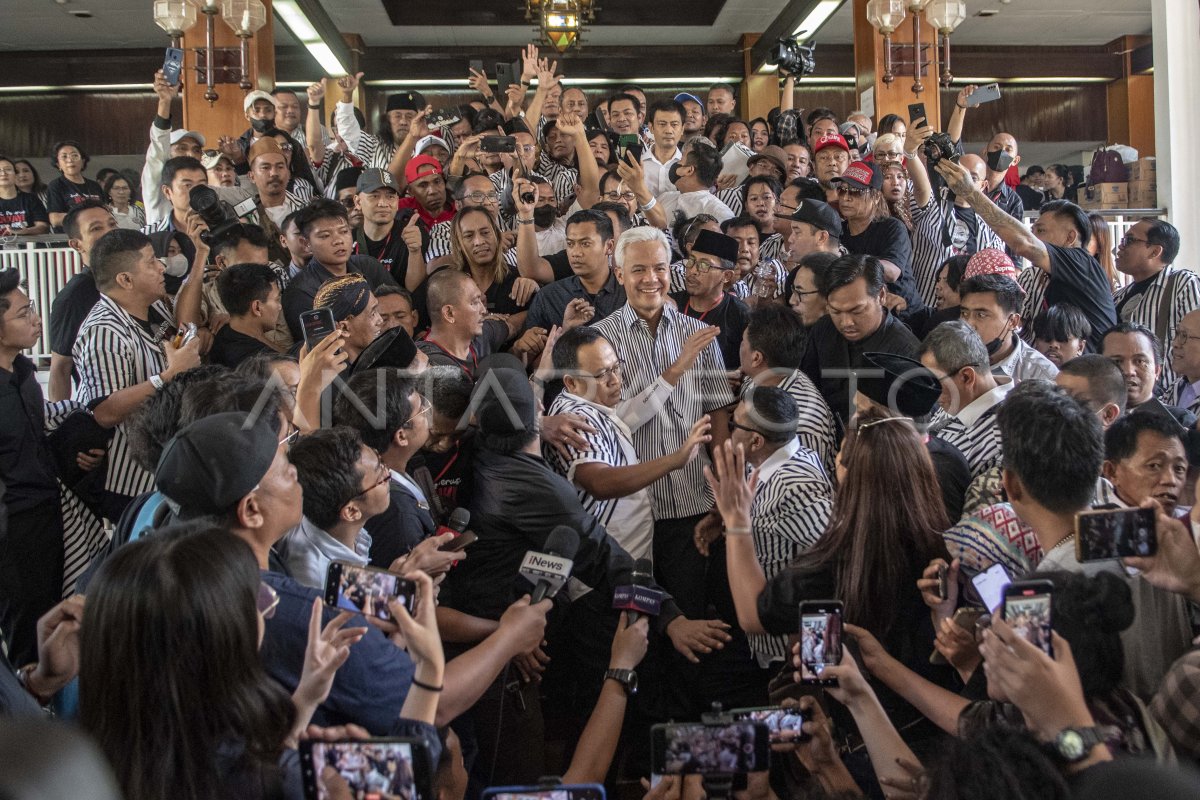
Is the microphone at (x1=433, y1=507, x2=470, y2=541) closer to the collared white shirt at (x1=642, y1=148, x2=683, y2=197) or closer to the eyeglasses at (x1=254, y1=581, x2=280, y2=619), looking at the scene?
the eyeglasses at (x1=254, y1=581, x2=280, y2=619)

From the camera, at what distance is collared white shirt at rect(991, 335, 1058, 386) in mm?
3627

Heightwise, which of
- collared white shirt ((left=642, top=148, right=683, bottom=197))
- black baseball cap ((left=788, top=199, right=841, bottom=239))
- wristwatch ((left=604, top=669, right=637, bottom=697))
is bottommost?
wristwatch ((left=604, top=669, right=637, bottom=697))

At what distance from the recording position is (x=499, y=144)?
5273 millimetres

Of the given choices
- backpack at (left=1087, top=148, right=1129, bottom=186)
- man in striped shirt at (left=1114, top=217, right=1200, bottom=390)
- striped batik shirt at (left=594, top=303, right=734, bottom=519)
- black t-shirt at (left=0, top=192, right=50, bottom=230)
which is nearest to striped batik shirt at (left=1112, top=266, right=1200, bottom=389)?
man in striped shirt at (left=1114, top=217, right=1200, bottom=390)

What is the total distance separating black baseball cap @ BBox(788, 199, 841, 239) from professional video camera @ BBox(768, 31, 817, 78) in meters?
3.27

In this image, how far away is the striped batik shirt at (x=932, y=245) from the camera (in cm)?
518

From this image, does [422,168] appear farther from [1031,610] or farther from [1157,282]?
[1031,610]

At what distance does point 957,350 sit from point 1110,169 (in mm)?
6524

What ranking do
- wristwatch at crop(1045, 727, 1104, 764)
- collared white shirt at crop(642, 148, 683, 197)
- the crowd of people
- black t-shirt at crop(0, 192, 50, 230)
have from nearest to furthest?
wristwatch at crop(1045, 727, 1104, 764) < the crowd of people < collared white shirt at crop(642, 148, 683, 197) < black t-shirt at crop(0, 192, 50, 230)

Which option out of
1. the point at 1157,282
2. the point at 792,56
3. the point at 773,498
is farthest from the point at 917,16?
the point at 773,498

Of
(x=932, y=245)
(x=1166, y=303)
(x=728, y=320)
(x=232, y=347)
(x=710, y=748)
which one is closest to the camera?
(x=710, y=748)

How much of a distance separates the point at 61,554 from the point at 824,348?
2.46 metres

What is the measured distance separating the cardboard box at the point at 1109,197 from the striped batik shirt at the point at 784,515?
6259 millimetres

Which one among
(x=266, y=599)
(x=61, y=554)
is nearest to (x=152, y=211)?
(x=61, y=554)
